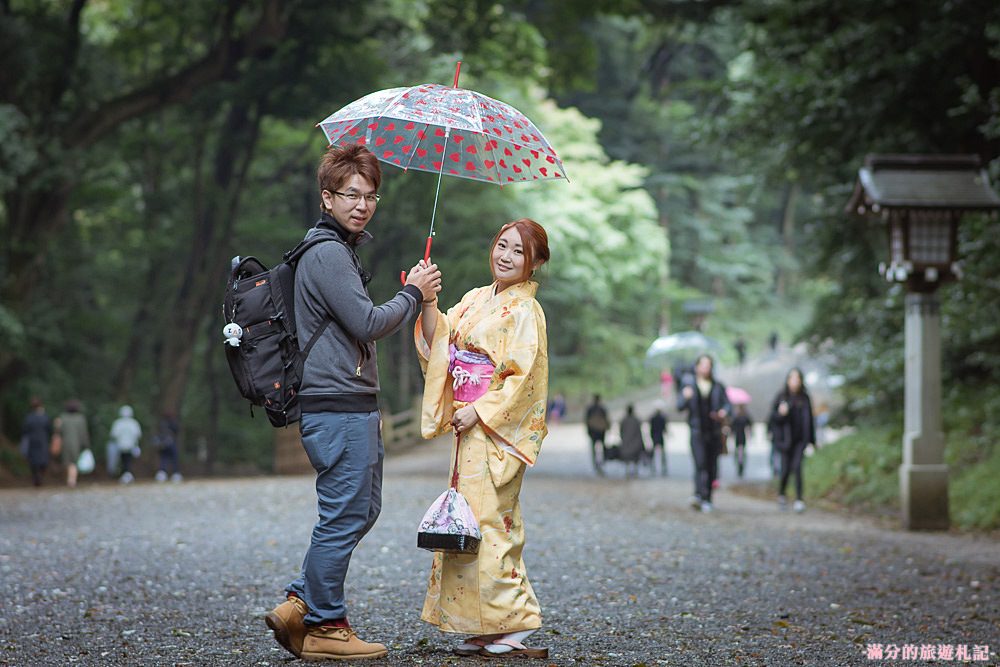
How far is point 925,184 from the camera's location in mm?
11250

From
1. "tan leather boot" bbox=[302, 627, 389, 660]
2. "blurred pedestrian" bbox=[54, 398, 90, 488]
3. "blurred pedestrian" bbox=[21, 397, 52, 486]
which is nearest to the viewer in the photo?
"tan leather boot" bbox=[302, 627, 389, 660]

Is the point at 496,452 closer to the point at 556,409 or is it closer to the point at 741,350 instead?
the point at 556,409

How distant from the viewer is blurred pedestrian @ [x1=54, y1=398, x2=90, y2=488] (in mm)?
18641

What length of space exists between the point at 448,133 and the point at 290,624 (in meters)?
2.09

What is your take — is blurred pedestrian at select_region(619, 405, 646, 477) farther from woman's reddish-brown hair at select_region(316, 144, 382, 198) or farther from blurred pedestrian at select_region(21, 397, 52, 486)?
woman's reddish-brown hair at select_region(316, 144, 382, 198)

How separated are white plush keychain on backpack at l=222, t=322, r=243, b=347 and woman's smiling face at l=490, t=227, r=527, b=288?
1051 millimetres

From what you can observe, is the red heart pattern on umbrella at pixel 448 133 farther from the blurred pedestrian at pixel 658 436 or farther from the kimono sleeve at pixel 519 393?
the blurred pedestrian at pixel 658 436

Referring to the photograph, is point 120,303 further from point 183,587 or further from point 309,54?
point 183,587

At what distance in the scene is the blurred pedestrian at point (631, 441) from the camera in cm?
2122

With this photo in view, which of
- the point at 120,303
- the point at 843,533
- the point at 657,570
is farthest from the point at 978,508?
the point at 120,303

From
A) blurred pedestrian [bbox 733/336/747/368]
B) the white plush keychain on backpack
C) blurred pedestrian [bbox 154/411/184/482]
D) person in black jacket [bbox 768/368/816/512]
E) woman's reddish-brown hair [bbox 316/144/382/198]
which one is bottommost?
blurred pedestrian [bbox 154/411/184/482]

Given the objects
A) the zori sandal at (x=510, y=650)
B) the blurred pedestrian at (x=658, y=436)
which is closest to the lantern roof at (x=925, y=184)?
the zori sandal at (x=510, y=650)

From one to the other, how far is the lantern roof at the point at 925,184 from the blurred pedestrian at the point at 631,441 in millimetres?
10230

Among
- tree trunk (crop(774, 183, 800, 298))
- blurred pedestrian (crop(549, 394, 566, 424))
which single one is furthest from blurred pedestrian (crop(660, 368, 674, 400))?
tree trunk (crop(774, 183, 800, 298))
